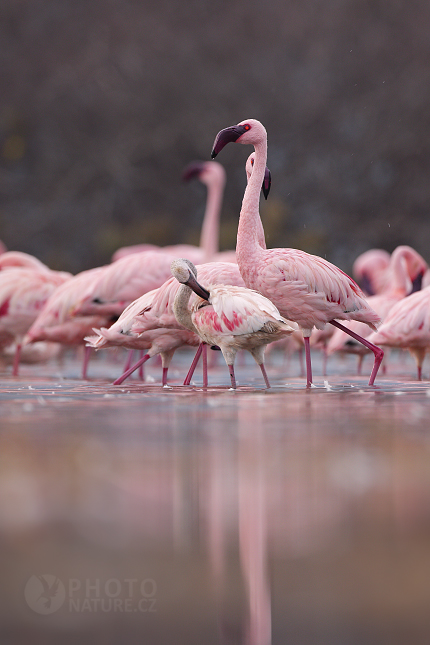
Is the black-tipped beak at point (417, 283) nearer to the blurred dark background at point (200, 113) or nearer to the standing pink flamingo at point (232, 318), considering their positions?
the standing pink flamingo at point (232, 318)

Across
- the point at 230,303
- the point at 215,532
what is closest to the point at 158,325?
the point at 230,303

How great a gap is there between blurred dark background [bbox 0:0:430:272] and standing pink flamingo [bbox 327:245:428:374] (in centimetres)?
1233

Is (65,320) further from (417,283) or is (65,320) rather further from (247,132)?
(417,283)

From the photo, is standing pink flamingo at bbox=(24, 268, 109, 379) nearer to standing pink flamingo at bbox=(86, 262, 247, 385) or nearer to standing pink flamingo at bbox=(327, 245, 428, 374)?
standing pink flamingo at bbox=(86, 262, 247, 385)

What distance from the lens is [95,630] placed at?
1294 millimetres

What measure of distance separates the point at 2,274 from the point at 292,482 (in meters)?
6.02

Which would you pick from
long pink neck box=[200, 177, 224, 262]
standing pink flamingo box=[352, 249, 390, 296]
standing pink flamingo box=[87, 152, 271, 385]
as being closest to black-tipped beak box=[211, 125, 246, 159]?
standing pink flamingo box=[87, 152, 271, 385]

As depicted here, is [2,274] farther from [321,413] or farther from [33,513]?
[33,513]

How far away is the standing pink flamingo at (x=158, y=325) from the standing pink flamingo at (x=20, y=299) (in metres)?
1.90

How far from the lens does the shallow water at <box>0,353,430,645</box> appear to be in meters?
1.32

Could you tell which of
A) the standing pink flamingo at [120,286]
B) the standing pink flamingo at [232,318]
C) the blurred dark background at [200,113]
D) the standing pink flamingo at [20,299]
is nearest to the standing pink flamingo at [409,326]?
the standing pink flamingo at [232,318]

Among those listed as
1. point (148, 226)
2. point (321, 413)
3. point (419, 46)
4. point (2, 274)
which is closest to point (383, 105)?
point (419, 46)

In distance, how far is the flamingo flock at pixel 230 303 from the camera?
5.00 meters

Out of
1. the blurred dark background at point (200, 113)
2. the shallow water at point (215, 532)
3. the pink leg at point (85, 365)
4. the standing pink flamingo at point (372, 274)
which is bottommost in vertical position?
the shallow water at point (215, 532)
